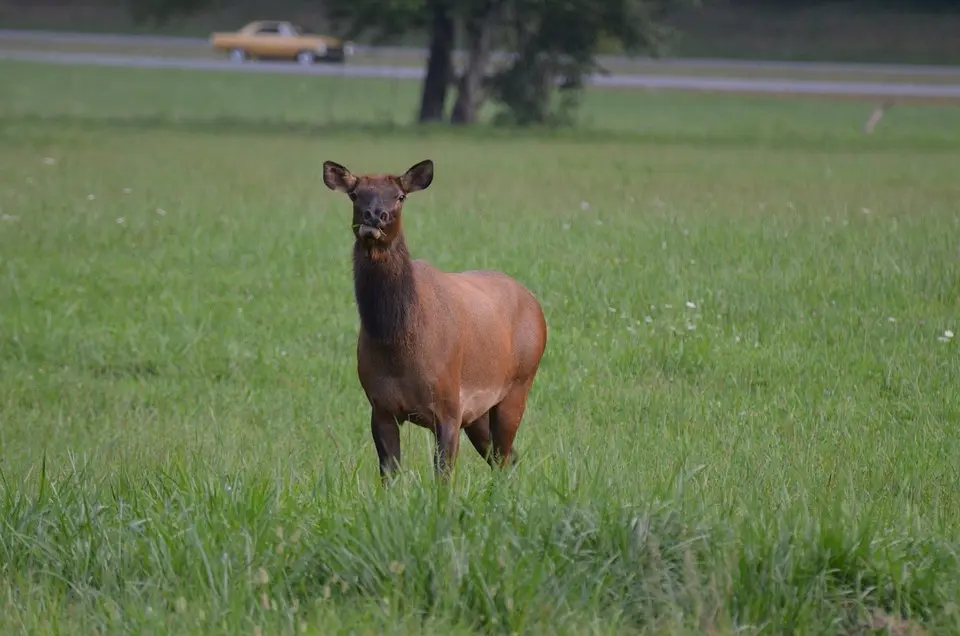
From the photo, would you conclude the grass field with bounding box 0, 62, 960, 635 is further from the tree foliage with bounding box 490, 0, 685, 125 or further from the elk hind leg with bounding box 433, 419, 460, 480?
the tree foliage with bounding box 490, 0, 685, 125

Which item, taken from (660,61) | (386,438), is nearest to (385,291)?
(386,438)

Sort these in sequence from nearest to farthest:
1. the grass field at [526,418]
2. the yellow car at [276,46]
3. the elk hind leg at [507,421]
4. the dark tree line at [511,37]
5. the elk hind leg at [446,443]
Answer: the grass field at [526,418] < the elk hind leg at [446,443] < the elk hind leg at [507,421] < the dark tree line at [511,37] < the yellow car at [276,46]

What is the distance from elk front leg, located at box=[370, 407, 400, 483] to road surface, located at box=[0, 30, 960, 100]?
4080cm

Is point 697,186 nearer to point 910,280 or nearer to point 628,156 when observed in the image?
point 628,156

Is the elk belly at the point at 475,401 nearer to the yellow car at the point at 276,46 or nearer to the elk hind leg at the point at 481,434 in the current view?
the elk hind leg at the point at 481,434

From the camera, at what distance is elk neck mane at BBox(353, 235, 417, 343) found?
710 centimetres

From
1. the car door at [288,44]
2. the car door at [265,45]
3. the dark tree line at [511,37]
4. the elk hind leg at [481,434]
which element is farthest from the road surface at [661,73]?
the elk hind leg at [481,434]

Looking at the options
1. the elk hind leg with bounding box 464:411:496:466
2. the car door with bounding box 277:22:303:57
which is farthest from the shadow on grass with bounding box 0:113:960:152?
the car door with bounding box 277:22:303:57

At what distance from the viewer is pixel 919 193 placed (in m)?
21.0

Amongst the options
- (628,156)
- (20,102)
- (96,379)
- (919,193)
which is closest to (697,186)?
(919,193)

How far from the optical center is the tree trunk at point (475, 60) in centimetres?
3491

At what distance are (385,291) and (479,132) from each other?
90.1 feet

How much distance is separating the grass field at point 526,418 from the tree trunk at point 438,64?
485 inches

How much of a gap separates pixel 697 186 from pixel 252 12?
5748cm
